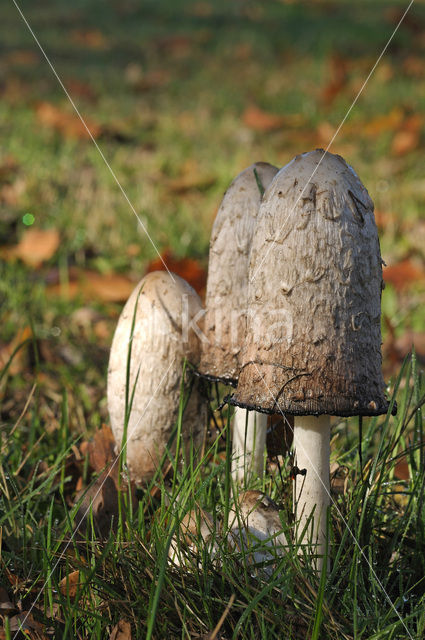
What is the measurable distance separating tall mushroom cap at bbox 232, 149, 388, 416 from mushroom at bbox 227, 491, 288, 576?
11.8 inches

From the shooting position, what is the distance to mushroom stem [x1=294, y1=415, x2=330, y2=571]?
69.4 inches

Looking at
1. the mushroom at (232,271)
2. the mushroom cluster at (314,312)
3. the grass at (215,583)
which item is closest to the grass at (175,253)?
the grass at (215,583)

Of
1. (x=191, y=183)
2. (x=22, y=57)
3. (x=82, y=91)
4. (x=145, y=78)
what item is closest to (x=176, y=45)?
(x=145, y=78)

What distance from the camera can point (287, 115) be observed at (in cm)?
731

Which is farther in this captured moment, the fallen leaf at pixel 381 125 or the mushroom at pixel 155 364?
the fallen leaf at pixel 381 125

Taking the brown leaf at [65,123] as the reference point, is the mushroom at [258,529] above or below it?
below

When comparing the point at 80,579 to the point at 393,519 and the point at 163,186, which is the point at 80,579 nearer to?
the point at 393,519

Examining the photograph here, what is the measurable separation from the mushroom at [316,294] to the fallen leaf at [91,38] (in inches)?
408

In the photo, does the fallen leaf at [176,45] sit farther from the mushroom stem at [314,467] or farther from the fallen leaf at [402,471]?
the mushroom stem at [314,467]

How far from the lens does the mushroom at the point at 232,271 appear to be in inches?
80.7

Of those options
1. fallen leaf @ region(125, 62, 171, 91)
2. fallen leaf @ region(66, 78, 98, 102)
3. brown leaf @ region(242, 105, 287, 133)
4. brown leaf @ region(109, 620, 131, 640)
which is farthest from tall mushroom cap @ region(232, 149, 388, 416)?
fallen leaf @ region(125, 62, 171, 91)

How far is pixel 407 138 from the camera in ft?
19.5

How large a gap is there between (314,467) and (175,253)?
2571 millimetres

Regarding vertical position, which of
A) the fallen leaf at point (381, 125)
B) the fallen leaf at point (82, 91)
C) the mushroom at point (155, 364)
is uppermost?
the fallen leaf at point (82, 91)
